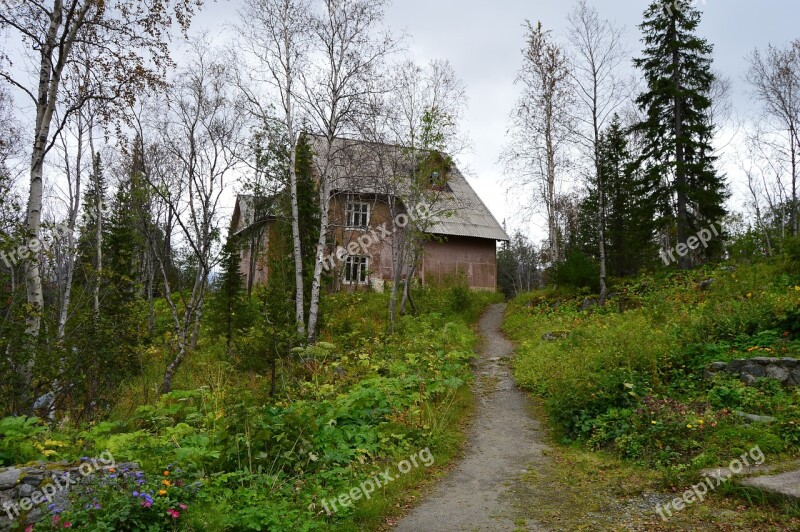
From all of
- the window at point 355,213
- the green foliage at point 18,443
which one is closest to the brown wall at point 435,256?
the window at point 355,213

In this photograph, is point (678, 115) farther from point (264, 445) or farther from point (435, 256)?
point (264, 445)

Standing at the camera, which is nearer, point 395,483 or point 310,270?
point 395,483

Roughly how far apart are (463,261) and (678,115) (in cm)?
1370

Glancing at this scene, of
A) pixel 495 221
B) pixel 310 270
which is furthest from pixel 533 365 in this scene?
pixel 495 221

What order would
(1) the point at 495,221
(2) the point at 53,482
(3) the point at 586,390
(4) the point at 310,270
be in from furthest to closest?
(1) the point at 495,221, (4) the point at 310,270, (3) the point at 586,390, (2) the point at 53,482

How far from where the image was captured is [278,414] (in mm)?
7539

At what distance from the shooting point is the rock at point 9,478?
17.9 feet

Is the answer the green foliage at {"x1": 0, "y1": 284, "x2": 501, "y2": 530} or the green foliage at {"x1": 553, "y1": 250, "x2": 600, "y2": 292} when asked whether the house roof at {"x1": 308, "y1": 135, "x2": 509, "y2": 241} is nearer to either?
the green foliage at {"x1": 553, "y1": 250, "x2": 600, "y2": 292}

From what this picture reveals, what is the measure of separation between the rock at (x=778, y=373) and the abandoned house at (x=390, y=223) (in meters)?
10.8

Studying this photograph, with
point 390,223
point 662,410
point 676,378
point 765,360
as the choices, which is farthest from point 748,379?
point 390,223

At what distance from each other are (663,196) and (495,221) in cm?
1200

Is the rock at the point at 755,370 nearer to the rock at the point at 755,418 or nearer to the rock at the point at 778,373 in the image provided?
the rock at the point at 778,373

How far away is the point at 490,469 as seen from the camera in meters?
7.82

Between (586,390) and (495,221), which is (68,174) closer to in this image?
(586,390)
